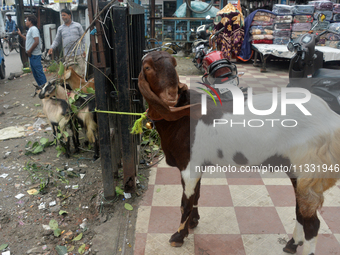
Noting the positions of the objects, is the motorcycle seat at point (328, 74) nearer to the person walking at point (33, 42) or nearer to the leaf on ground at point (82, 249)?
the leaf on ground at point (82, 249)

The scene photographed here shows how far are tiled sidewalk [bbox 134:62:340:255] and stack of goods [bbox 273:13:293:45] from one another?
785 cm

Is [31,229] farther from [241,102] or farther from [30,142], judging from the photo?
[241,102]

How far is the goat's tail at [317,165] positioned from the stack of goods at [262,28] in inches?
351

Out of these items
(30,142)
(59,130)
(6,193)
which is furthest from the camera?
(30,142)

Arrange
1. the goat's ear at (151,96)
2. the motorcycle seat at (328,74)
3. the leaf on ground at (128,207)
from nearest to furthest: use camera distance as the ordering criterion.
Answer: the goat's ear at (151,96), the leaf on ground at (128,207), the motorcycle seat at (328,74)

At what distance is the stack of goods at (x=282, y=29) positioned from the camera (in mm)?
9859

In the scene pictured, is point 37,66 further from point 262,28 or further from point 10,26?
point 10,26

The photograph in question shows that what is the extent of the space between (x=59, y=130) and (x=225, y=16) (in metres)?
7.92

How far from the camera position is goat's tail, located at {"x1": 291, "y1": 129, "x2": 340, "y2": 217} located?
6.67ft

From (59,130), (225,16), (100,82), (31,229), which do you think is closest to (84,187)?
(31,229)

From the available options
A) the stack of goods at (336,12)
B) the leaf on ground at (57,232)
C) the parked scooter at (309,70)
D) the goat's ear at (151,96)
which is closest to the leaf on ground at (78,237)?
the leaf on ground at (57,232)

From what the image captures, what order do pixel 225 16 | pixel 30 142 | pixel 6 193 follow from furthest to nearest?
pixel 225 16 → pixel 30 142 → pixel 6 193

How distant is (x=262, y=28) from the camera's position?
10141mm

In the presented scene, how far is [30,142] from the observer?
4855 millimetres
